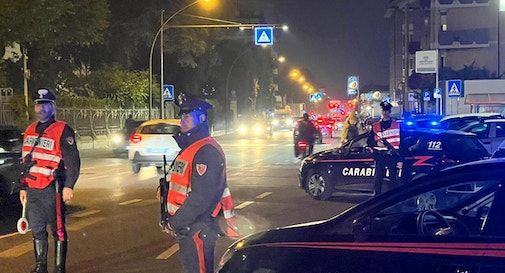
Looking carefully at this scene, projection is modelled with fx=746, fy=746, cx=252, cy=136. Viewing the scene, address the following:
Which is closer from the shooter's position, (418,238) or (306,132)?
(418,238)

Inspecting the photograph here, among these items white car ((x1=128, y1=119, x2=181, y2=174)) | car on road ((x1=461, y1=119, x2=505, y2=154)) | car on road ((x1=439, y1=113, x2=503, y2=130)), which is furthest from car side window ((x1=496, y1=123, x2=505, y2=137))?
white car ((x1=128, y1=119, x2=181, y2=174))

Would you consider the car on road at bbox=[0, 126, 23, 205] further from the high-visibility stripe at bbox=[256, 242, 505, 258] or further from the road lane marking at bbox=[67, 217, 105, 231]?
the high-visibility stripe at bbox=[256, 242, 505, 258]

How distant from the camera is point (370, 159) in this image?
13.5 meters

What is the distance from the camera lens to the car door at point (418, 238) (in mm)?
3717

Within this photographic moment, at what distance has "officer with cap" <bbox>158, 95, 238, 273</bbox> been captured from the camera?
5.25 meters

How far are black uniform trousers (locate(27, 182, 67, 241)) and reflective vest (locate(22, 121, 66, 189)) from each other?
68 mm

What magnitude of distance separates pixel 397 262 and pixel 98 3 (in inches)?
1249

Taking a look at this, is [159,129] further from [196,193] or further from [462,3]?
[462,3]

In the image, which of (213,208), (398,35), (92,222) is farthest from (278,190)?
(398,35)

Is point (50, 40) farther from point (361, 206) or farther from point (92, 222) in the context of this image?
point (361, 206)

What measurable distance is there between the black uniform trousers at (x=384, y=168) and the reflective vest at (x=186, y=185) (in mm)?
6886

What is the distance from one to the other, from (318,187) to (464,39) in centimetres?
5063

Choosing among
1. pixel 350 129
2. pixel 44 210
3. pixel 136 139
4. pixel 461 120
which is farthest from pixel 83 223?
pixel 461 120

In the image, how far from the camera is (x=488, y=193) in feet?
15.1
